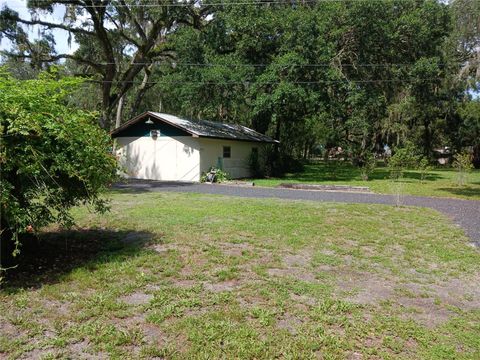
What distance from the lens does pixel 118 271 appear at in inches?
188

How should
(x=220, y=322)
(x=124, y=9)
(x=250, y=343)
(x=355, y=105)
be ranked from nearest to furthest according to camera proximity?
(x=250, y=343) < (x=220, y=322) < (x=355, y=105) < (x=124, y=9)

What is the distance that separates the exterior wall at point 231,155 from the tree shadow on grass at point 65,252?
11979 millimetres

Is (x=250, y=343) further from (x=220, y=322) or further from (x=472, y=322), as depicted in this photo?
(x=472, y=322)

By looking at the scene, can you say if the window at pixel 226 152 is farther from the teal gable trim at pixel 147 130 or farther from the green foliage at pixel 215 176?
the teal gable trim at pixel 147 130

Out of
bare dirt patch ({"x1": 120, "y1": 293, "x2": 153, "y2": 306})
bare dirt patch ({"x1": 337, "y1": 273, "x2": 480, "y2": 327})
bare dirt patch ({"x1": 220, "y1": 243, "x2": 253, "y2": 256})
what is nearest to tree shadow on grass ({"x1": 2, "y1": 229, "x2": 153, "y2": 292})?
bare dirt patch ({"x1": 120, "y1": 293, "x2": 153, "y2": 306})

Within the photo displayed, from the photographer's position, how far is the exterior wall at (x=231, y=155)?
18.9m

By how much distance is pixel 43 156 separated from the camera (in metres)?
4.28

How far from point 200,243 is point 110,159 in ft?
6.47

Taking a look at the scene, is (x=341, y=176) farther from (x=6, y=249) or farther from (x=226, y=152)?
(x=6, y=249)

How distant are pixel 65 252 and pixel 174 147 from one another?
45.2 ft

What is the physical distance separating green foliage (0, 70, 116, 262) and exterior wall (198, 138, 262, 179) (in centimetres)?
1368

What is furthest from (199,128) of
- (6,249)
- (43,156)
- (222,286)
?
(222,286)

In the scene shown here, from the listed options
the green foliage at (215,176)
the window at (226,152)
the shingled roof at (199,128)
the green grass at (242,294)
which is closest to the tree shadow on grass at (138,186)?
the green foliage at (215,176)

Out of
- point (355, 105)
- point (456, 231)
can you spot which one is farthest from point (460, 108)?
point (456, 231)
